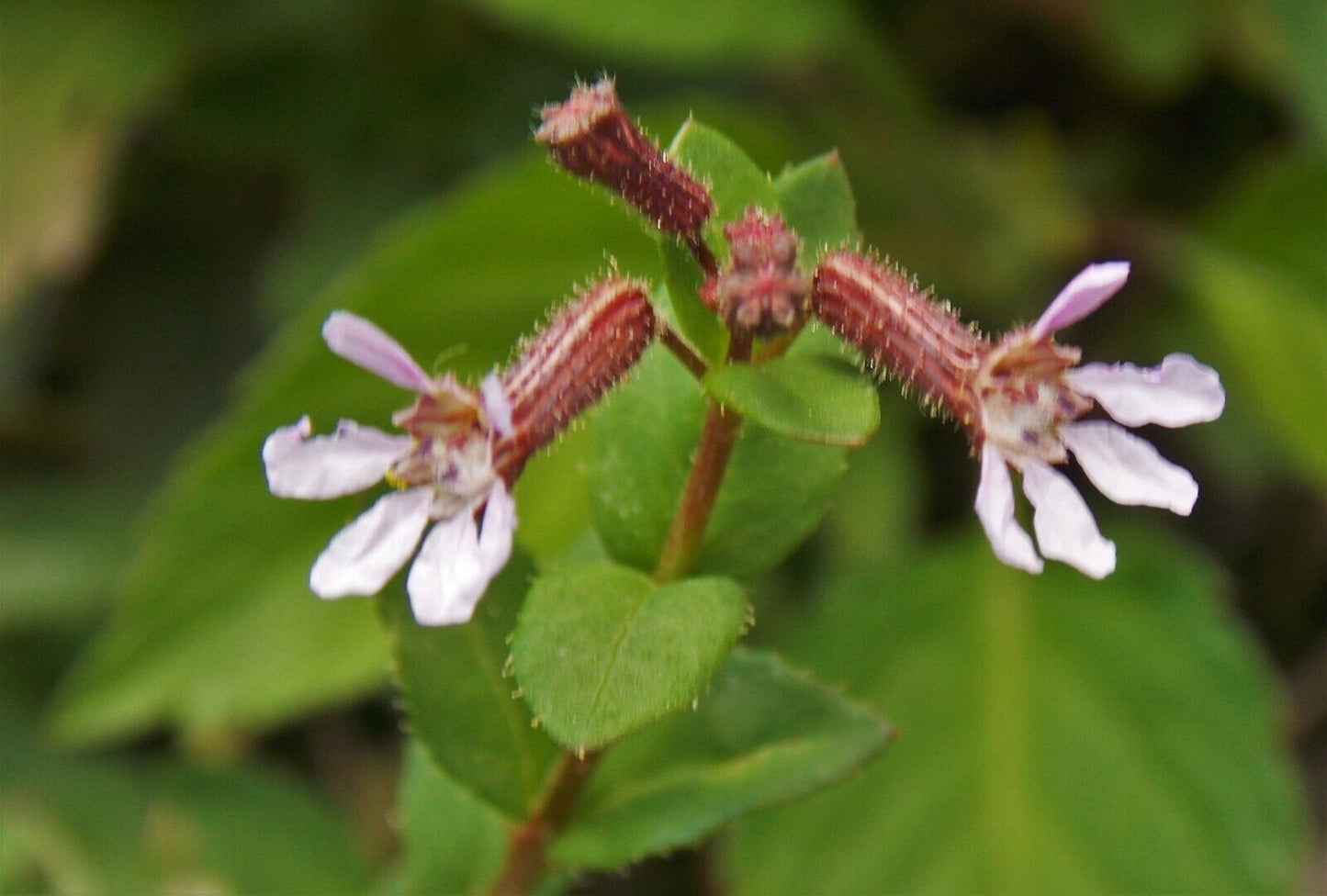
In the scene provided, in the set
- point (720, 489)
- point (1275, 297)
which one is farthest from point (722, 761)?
point (1275, 297)

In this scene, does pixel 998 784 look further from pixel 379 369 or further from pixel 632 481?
pixel 379 369

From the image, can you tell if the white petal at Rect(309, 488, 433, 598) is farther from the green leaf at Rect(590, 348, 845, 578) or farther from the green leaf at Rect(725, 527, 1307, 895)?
the green leaf at Rect(725, 527, 1307, 895)

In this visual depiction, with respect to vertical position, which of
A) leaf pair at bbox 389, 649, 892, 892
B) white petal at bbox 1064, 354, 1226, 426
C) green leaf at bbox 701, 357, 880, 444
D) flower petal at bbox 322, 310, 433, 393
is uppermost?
white petal at bbox 1064, 354, 1226, 426

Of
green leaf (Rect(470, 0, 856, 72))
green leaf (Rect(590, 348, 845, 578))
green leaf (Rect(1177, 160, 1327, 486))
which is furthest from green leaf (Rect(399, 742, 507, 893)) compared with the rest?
green leaf (Rect(1177, 160, 1327, 486))

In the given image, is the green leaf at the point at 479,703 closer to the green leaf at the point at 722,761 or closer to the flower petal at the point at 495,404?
the green leaf at the point at 722,761

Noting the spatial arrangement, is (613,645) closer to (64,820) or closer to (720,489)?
(720,489)

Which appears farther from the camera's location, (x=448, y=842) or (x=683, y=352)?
(x=448, y=842)
